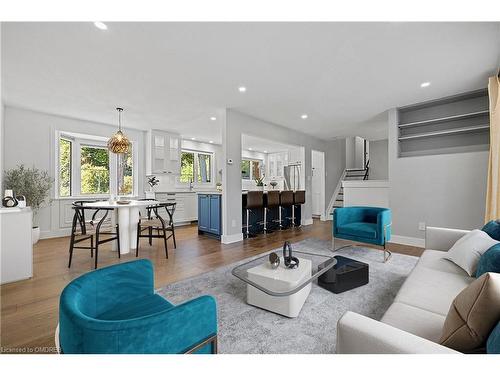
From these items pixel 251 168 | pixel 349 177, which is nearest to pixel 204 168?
pixel 251 168

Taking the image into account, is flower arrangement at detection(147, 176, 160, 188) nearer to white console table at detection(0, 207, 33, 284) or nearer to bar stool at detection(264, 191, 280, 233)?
bar stool at detection(264, 191, 280, 233)

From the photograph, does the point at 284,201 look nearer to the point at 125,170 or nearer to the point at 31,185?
the point at 125,170

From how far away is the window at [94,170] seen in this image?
534 centimetres

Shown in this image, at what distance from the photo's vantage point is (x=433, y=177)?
12.9ft

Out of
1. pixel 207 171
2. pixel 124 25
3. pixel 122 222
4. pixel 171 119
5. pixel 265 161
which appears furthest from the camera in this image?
pixel 265 161

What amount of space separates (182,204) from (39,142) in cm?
329

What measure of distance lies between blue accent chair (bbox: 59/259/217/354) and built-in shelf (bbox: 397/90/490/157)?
4789 millimetres

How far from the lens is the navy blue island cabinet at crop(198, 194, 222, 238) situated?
461 centimetres

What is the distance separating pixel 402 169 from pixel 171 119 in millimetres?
4864

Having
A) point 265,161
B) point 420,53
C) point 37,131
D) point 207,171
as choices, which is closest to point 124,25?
point 420,53


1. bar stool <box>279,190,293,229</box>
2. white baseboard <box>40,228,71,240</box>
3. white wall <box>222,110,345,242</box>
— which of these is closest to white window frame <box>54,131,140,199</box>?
white baseboard <box>40,228,71,240</box>

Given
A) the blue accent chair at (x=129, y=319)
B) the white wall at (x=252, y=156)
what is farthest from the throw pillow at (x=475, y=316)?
the white wall at (x=252, y=156)
